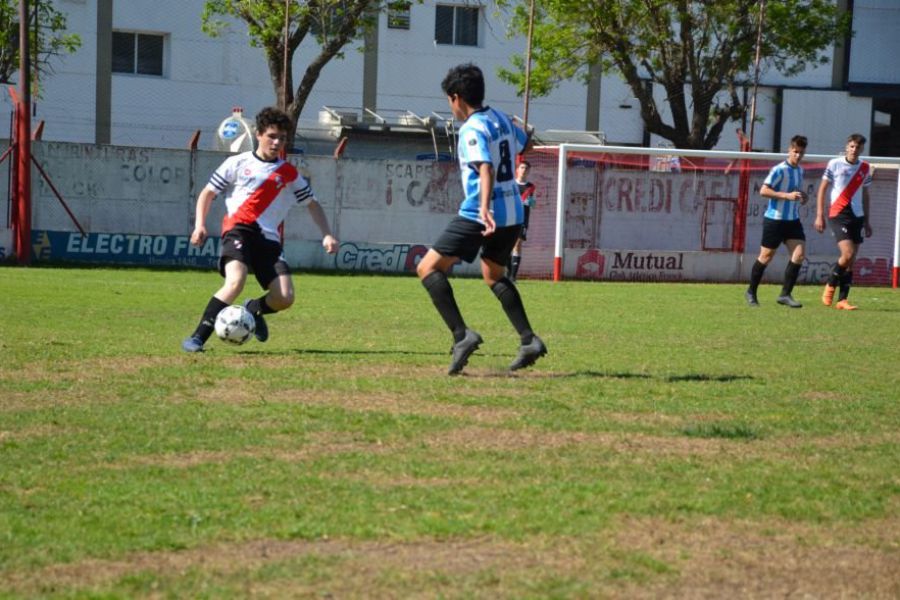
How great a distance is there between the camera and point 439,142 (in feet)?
131

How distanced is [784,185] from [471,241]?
28.8ft

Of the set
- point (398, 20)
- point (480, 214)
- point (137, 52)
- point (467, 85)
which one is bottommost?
point (480, 214)

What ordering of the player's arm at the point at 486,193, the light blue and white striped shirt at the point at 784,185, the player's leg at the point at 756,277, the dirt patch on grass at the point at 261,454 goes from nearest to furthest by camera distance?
the dirt patch on grass at the point at 261,454, the player's arm at the point at 486,193, the light blue and white striped shirt at the point at 784,185, the player's leg at the point at 756,277

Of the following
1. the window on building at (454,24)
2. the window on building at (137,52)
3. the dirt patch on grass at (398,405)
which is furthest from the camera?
the window on building at (454,24)

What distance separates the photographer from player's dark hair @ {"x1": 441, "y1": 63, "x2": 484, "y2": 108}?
8.38 metres

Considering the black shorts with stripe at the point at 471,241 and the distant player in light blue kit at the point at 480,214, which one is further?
the black shorts with stripe at the point at 471,241

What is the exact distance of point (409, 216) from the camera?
24891 mm

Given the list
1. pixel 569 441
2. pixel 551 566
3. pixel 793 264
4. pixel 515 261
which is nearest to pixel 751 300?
pixel 793 264

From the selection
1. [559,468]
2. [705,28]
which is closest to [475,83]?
[559,468]

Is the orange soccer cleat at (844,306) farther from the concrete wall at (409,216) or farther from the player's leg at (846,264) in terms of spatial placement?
the concrete wall at (409,216)

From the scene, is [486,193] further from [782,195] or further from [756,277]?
[756,277]

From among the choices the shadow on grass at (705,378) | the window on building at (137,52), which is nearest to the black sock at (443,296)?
the shadow on grass at (705,378)

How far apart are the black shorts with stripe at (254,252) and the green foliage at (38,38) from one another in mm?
22661

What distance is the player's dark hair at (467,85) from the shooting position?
8.38 metres
